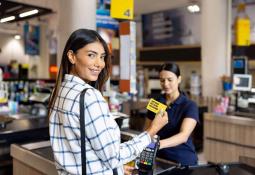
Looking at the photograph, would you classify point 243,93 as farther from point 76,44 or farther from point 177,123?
point 76,44

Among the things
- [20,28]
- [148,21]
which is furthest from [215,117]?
[20,28]

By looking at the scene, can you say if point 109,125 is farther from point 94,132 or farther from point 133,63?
point 133,63

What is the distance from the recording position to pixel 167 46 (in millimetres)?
9422

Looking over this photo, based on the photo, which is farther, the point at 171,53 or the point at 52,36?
the point at 52,36

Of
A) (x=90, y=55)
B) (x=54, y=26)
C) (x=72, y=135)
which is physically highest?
(x=54, y=26)

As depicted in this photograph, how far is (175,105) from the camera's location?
247cm

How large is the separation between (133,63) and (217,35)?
3.42m

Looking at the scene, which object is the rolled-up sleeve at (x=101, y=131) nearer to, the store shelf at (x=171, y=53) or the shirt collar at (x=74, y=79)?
the shirt collar at (x=74, y=79)

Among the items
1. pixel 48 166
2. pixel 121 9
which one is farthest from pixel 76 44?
pixel 121 9

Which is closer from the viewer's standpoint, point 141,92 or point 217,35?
point 217,35

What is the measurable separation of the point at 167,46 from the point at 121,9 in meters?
6.54

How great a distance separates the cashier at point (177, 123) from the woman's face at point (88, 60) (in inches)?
38.7

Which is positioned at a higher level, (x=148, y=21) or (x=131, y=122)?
(x=148, y=21)

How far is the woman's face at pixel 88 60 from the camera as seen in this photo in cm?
142
